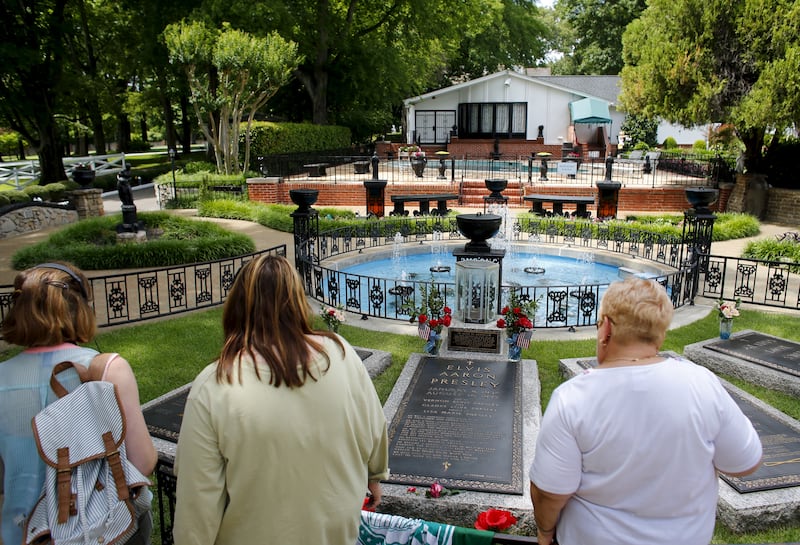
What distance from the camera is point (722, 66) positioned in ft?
65.3

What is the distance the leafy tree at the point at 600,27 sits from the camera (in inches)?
1866

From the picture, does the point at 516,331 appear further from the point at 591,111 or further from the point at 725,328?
the point at 591,111

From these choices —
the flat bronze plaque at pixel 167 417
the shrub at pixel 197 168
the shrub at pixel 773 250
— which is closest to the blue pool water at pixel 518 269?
the shrub at pixel 773 250

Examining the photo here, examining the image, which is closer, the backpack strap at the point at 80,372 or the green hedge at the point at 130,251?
the backpack strap at the point at 80,372

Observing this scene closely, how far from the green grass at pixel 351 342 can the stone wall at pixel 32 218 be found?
1025 centimetres

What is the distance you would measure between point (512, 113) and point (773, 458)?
116 ft

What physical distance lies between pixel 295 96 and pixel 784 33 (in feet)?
85.6

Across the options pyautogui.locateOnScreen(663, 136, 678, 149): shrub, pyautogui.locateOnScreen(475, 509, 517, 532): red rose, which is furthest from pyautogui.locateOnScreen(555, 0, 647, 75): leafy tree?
pyautogui.locateOnScreen(475, 509, 517, 532): red rose

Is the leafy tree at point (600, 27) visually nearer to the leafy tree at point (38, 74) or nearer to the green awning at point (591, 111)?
the green awning at point (591, 111)

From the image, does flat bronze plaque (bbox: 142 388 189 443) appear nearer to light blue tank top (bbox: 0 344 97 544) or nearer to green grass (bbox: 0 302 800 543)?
green grass (bbox: 0 302 800 543)

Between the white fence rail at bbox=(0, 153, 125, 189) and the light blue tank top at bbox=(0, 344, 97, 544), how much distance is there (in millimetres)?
27525

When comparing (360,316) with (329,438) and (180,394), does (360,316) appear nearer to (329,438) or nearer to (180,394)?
(180,394)

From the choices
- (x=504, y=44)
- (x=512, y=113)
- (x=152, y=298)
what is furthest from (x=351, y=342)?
(x=504, y=44)

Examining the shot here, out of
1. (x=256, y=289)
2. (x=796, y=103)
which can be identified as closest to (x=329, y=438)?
(x=256, y=289)
